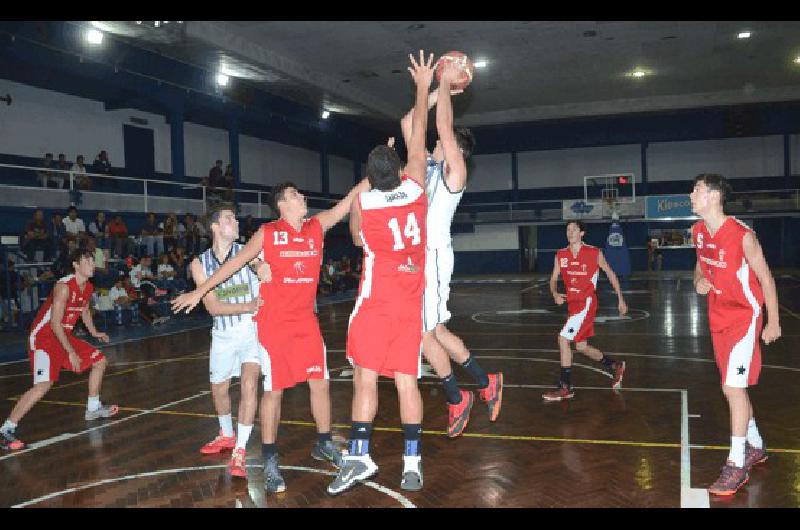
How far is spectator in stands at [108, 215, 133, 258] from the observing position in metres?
15.4

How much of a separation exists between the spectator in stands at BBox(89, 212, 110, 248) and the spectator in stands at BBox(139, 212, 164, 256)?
3.01 feet

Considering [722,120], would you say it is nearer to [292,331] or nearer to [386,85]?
[386,85]

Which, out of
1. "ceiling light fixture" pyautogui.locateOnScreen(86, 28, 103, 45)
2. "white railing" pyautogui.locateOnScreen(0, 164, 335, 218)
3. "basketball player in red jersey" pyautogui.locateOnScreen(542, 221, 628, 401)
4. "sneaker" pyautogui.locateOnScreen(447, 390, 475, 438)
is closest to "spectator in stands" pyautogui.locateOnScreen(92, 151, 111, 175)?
"white railing" pyautogui.locateOnScreen(0, 164, 335, 218)

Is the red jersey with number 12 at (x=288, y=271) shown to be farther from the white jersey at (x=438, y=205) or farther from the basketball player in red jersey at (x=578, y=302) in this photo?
the basketball player in red jersey at (x=578, y=302)

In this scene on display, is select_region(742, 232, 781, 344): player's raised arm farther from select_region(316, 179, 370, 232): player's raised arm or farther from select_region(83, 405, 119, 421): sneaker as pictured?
select_region(83, 405, 119, 421): sneaker

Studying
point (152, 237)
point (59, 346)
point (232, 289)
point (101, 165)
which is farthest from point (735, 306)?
point (101, 165)

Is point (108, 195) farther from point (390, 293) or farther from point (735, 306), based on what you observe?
point (735, 306)

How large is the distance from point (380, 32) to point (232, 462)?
1529 cm

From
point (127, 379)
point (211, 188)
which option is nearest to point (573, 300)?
point (127, 379)

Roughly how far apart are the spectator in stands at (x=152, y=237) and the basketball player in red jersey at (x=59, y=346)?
9.89 metres

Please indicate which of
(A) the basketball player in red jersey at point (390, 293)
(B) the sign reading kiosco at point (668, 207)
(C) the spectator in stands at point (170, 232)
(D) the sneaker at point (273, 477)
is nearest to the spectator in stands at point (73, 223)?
(C) the spectator in stands at point (170, 232)

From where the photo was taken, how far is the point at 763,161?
30.9m

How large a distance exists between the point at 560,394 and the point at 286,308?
3.48 metres

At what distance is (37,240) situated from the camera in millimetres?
13695
